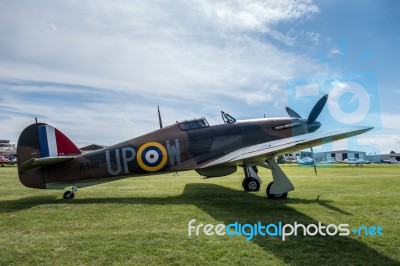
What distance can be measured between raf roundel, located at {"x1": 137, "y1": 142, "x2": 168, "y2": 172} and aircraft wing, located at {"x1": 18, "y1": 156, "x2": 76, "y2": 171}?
7.47 ft

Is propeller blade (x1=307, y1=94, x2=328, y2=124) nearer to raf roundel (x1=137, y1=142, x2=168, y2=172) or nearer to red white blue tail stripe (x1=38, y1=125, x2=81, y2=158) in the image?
raf roundel (x1=137, y1=142, x2=168, y2=172)

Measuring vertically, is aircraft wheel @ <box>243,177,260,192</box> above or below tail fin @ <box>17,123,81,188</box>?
below

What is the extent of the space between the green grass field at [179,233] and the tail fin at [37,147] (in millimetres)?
758

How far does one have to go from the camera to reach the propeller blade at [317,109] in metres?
12.6

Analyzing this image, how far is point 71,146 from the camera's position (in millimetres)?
11195

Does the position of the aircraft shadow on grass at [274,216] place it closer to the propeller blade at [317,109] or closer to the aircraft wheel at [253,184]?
the aircraft wheel at [253,184]

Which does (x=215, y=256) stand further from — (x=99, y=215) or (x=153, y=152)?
(x=153, y=152)

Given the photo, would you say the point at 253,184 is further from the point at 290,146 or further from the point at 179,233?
the point at 179,233

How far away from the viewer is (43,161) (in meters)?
9.88

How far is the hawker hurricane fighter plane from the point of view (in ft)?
32.9

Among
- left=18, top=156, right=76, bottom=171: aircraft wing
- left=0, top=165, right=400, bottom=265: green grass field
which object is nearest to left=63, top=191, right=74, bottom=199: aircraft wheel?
left=0, top=165, right=400, bottom=265: green grass field

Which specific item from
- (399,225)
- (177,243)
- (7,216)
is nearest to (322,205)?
(399,225)

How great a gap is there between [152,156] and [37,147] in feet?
12.8

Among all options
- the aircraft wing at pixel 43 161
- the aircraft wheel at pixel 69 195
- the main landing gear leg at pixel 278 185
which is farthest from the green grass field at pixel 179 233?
the aircraft wing at pixel 43 161
